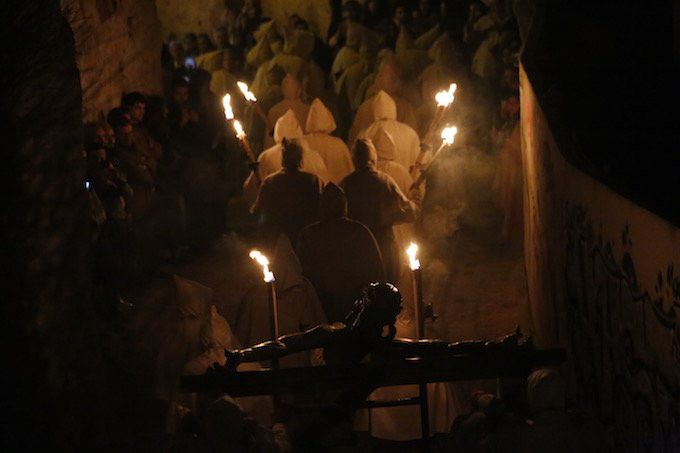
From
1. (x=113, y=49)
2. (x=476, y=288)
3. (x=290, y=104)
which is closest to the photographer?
(x=476, y=288)

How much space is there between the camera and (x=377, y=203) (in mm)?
11961

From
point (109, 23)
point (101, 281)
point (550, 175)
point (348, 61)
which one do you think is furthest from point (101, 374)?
point (348, 61)

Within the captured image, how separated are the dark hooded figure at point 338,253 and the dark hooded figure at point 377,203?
70 cm

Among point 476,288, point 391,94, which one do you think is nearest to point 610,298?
point 476,288

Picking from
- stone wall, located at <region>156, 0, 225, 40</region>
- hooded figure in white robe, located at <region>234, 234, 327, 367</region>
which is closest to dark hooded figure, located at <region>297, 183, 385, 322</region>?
hooded figure in white robe, located at <region>234, 234, 327, 367</region>

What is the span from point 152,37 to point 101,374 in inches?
306

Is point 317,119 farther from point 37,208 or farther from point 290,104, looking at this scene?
point 37,208

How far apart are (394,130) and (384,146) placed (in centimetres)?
56

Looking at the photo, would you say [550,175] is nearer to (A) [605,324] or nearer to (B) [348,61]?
(A) [605,324]

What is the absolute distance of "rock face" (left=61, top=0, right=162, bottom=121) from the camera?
13602 millimetres

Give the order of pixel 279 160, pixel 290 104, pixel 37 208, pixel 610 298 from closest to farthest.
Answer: pixel 610 298, pixel 37 208, pixel 279 160, pixel 290 104

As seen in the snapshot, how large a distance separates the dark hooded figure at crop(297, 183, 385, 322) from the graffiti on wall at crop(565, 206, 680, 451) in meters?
2.72

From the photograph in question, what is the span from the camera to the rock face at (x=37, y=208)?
311 inches

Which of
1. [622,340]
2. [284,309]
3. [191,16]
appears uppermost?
[191,16]
